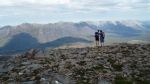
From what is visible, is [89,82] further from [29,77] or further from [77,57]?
[77,57]

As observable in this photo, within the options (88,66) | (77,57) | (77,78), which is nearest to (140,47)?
(77,57)

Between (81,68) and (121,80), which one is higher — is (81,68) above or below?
above

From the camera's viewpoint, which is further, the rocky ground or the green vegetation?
the rocky ground

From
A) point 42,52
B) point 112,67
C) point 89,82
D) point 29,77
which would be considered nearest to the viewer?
point 89,82

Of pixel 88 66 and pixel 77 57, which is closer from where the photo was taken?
pixel 88 66

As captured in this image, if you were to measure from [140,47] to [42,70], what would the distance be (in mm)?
21417

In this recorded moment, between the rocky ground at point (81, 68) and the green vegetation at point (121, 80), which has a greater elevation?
the rocky ground at point (81, 68)

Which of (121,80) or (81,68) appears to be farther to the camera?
(81,68)

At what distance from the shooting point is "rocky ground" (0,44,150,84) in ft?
122

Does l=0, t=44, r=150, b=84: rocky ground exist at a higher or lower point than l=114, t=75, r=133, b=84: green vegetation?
higher

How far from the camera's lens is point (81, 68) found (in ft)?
136

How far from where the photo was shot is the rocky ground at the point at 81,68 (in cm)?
3722

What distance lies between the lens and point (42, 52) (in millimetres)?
54938

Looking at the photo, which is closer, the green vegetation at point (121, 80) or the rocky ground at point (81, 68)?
the green vegetation at point (121, 80)
